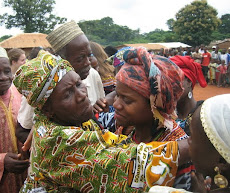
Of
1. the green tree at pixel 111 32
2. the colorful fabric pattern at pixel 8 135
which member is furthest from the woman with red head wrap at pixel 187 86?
the green tree at pixel 111 32

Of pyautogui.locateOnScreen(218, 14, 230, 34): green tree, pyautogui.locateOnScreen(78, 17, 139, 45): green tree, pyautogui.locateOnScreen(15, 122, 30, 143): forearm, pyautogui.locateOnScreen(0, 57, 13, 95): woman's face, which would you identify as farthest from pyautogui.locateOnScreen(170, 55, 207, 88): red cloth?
pyautogui.locateOnScreen(218, 14, 230, 34): green tree

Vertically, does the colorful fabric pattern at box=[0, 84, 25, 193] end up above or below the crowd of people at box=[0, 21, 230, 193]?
below

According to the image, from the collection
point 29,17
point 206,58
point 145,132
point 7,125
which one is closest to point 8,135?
point 7,125

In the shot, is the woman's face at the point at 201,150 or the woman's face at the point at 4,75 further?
the woman's face at the point at 4,75

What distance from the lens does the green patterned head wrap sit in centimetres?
171

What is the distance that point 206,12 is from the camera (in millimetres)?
41812

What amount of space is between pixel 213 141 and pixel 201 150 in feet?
0.47

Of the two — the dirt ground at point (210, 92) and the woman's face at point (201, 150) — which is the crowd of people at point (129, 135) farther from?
the dirt ground at point (210, 92)

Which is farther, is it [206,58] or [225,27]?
[225,27]

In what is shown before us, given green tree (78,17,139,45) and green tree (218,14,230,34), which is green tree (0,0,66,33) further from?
green tree (218,14,230,34)

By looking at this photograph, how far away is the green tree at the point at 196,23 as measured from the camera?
4003 centimetres

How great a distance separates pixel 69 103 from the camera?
1.79 m

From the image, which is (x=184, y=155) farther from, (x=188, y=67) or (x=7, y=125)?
(x=7, y=125)

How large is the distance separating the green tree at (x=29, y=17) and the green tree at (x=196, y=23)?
20.7m
